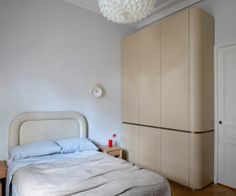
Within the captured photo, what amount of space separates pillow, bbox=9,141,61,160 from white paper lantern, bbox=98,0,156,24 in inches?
76.9

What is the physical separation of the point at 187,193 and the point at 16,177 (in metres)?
2.27

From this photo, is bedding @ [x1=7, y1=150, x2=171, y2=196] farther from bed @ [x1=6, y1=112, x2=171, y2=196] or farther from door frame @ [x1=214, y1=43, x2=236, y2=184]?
door frame @ [x1=214, y1=43, x2=236, y2=184]

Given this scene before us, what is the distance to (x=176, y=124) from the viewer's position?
3045mm

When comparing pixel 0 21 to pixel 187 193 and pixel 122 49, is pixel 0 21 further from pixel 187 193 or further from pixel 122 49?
pixel 187 193

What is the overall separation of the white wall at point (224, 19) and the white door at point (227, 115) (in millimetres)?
135

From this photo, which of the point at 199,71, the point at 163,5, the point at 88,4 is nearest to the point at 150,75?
the point at 199,71

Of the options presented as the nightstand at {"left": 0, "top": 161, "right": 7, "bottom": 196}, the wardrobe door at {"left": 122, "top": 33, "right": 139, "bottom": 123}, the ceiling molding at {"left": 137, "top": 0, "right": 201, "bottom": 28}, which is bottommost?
the nightstand at {"left": 0, "top": 161, "right": 7, "bottom": 196}

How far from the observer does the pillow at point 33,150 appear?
252 centimetres

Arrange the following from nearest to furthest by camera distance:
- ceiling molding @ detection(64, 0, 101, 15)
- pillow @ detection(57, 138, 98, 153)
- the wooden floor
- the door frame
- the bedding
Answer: the bedding, the wooden floor, pillow @ detection(57, 138, 98, 153), the door frame, ceiling molding @ detection(64, 0, 101, 15)

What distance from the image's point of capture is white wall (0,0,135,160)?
9.51 feet

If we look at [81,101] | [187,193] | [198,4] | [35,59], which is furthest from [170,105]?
[35,59]

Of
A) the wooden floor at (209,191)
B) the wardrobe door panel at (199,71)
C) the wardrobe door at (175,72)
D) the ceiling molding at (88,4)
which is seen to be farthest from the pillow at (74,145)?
the ceiling molding at (88,4)

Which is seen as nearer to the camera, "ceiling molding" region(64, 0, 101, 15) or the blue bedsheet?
the blue bedsheet

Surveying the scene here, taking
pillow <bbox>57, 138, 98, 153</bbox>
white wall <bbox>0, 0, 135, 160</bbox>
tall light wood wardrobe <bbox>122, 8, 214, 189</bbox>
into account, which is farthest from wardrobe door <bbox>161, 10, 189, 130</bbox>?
pillow <bbox>57, 138, 98, 153</bbox>
